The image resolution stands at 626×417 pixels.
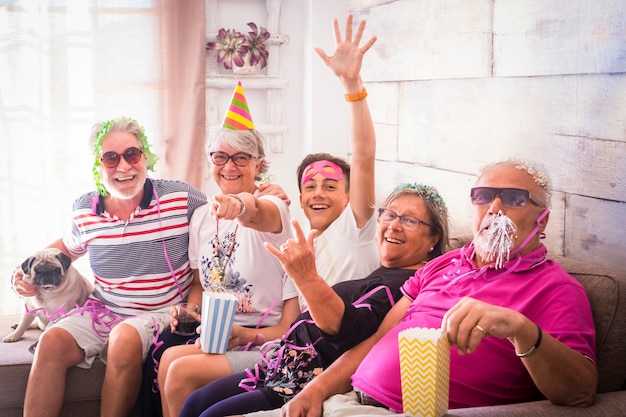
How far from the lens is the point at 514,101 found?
8.60 ft

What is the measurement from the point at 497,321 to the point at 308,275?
541 millimetres

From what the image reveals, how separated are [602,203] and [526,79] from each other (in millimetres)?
524

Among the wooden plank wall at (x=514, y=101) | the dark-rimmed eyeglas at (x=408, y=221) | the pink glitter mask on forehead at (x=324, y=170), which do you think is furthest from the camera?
the pink glitter mask on forehead at (x=324, y=170)

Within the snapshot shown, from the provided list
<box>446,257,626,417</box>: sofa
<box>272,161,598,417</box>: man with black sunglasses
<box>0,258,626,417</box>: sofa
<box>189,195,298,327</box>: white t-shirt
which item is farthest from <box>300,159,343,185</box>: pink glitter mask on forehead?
<box>446,257,626,417</box>: sofa

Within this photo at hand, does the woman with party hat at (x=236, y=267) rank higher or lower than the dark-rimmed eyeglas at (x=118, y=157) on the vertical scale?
lower

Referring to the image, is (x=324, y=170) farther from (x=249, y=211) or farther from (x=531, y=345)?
(x=531, y=345)

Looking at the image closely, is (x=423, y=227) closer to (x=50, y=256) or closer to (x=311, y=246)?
(x=311, y=246)

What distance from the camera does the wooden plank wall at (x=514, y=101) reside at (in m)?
2.24

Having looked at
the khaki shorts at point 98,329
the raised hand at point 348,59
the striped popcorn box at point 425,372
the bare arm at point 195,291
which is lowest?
the khaki shorts at point 98,329

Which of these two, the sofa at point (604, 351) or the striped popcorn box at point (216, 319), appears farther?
the striped popcorn box at point (216, 319)

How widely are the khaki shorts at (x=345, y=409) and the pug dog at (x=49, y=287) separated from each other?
1259 millimetres

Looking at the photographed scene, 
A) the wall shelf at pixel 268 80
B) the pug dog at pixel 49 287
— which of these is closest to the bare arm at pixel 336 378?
the pug dog at pixel 49 287

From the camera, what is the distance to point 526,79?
8.41 feet

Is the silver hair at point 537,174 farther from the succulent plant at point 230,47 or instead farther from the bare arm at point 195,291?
the succulent plant at point 230,47
